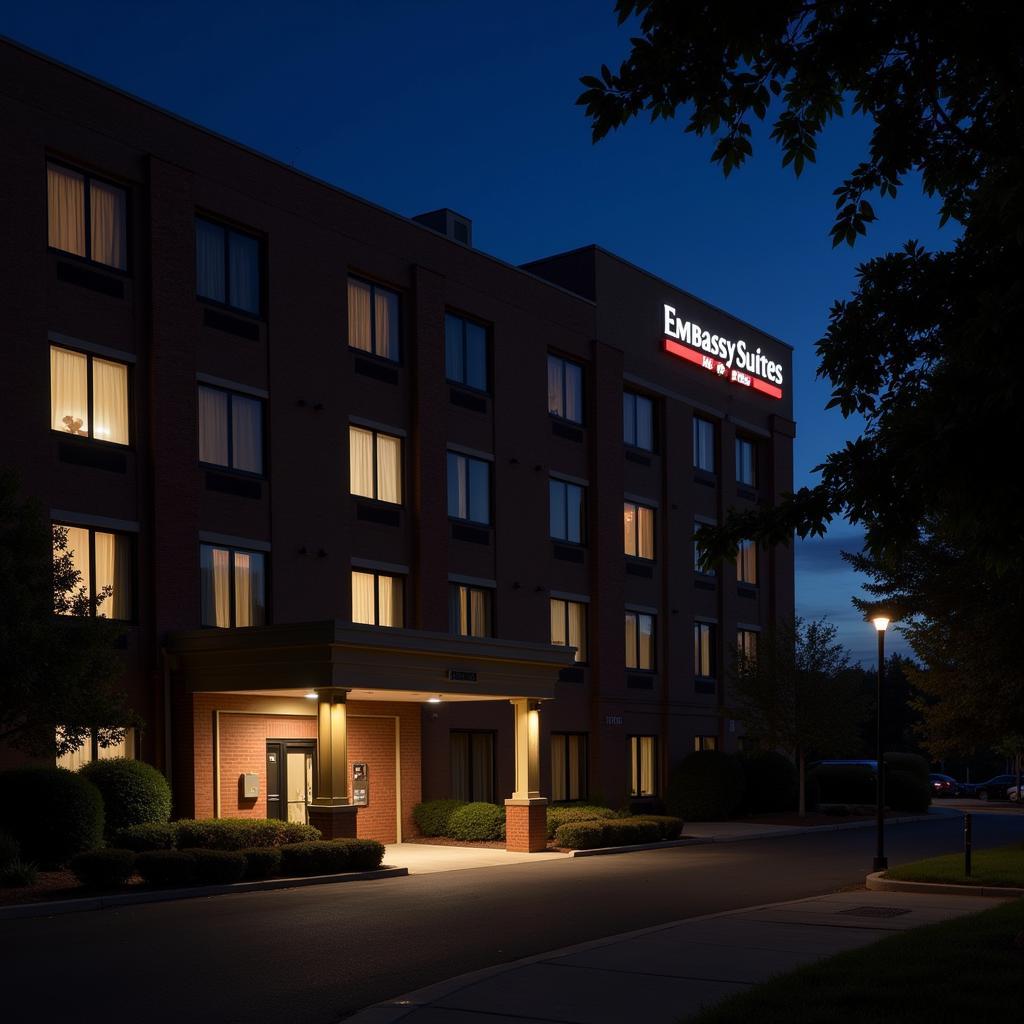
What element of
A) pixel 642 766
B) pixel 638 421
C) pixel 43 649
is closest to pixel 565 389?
pixel 638 421

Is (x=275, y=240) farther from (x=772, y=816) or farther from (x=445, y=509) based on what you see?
(x=772, y=816)

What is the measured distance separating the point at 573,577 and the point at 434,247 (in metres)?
10.4

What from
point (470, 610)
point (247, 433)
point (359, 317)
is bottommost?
point (470, 610)

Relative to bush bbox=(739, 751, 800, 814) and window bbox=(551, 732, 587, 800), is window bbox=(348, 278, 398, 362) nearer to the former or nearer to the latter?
window bbox=(551, 732, 587, 800)

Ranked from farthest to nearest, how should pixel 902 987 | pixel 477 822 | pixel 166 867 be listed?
pixel 477 822, pixel 166 867, pixel 902 987

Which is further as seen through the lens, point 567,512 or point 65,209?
point 567,512

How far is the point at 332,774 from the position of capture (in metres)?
25.2

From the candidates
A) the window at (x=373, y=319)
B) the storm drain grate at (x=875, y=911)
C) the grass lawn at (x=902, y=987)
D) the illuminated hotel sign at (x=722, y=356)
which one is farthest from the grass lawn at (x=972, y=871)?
the illuminated hotel sign at (x=722, y=356)

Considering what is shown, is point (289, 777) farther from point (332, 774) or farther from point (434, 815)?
point (332, 774)

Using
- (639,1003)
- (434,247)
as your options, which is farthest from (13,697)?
(434,247)

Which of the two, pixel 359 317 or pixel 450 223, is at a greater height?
pixel 450 223

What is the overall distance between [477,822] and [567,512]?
1150cm

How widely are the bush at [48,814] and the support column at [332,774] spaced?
418 centimetres

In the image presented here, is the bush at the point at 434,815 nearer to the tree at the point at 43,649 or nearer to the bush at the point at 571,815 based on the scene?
the bush at the point at 571,815
